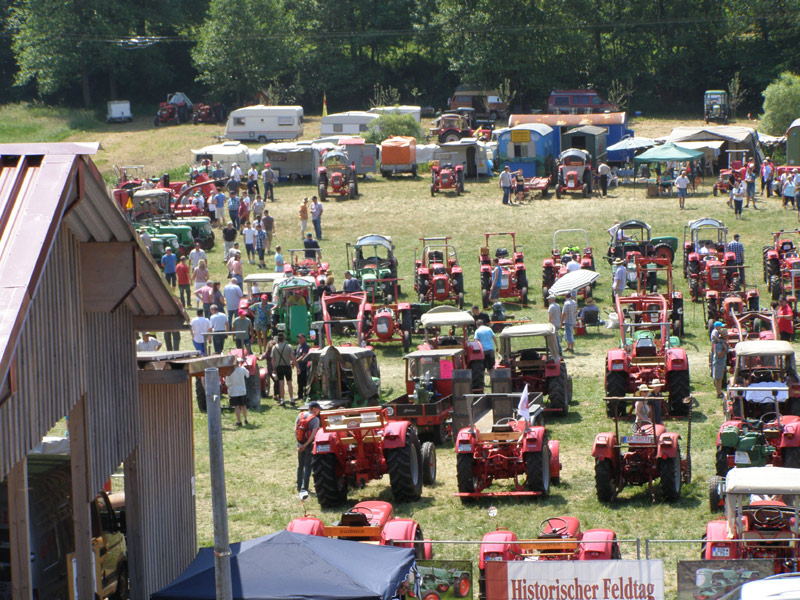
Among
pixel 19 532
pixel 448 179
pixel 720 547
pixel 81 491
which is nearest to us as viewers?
pixel 19 532

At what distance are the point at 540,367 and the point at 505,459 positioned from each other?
165 inches

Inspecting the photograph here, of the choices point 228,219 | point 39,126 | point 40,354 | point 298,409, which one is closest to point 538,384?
point 298,409

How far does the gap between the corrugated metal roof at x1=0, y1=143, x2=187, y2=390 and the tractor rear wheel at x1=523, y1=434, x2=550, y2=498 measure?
6547 mm

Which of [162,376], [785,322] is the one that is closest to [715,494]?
[162,376]

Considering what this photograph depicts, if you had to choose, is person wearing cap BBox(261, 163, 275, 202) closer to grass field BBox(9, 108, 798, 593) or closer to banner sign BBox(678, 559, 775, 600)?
grass field BBox(9, 108, 798, 593)

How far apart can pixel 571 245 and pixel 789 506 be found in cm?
2055

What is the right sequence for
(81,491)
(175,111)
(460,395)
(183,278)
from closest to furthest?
(81,491) < (460,395) < (183,278) < (175,111)

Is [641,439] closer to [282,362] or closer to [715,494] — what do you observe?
[715,494]

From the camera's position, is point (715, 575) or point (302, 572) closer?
point (302, 572)

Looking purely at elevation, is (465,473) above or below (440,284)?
below

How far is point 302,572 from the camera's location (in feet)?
30.1

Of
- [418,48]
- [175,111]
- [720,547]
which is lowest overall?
[720,547]

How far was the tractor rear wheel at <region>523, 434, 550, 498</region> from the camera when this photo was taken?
14.1 m

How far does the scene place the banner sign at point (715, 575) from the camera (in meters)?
10.0
